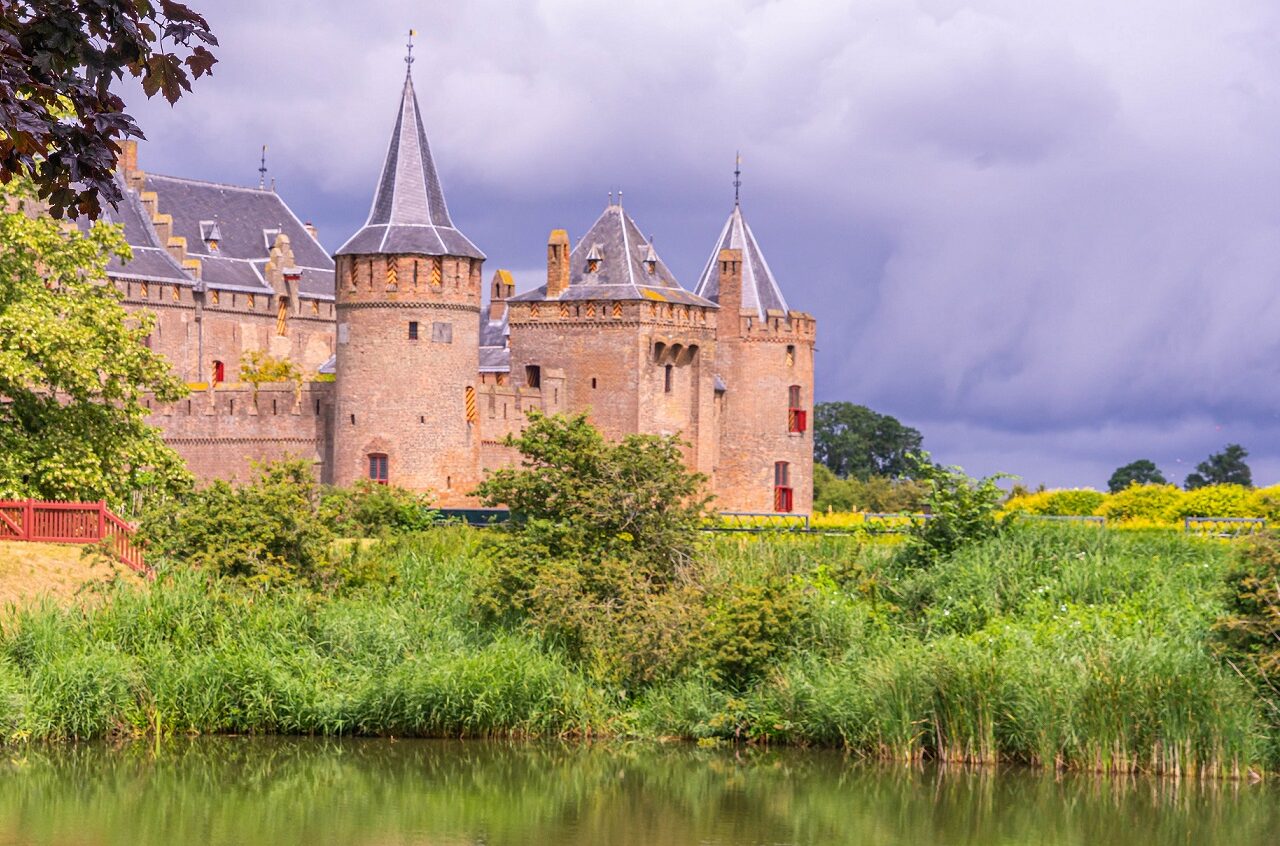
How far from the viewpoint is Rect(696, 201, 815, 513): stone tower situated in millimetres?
47469

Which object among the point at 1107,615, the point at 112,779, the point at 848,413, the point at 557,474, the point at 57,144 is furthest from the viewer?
the point at 848,413

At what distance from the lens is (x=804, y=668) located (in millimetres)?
17641

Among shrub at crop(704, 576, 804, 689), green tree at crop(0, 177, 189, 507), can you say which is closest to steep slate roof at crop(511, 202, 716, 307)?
green tree at crop(0, 177, 189, 507)

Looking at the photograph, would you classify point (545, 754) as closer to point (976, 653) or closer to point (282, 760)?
point (282, 760)

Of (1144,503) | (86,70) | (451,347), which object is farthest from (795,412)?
(86,70)

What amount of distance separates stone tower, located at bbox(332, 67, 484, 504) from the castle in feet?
0.14

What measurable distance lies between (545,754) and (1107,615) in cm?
542

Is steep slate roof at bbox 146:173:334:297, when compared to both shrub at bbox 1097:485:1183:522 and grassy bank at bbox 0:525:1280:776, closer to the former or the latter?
shrub at bbox 1097:485:1183:522

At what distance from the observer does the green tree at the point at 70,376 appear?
78.8 ft

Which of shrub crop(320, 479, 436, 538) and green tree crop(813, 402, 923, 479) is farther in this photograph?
green tree crop(813, 402, 923, 479)

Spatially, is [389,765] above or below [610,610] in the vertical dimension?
below

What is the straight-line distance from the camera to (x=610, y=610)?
18438 millimetres

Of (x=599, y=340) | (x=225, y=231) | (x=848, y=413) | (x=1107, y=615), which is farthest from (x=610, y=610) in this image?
(x=848, y=413)

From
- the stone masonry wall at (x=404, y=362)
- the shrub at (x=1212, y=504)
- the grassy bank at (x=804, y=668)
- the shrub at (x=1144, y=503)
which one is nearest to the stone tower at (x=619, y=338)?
the stone masonry wall at (x=404, y=362)
